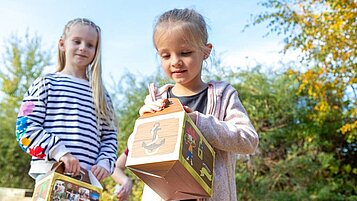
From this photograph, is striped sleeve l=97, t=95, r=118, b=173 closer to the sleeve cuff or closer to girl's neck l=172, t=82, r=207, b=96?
the sleeve cuff

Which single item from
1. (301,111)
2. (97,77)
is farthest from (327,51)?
(97,77)

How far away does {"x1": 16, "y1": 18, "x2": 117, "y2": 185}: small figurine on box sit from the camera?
1.95 m

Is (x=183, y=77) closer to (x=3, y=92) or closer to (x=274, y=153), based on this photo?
(x=274, y=153)

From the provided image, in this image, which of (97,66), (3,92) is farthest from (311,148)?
(3,92)

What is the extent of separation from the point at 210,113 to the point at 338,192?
5708 mm

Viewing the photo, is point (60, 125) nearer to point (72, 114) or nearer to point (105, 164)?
point (72, 114)

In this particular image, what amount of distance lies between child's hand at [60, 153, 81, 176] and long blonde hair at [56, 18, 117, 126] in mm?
355

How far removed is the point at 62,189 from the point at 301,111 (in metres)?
5.91

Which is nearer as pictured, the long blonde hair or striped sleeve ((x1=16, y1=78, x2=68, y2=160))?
striped sleeve ((x1=16, y1=78, x2=68, y2=160))

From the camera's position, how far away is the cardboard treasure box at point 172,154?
47.9 inches

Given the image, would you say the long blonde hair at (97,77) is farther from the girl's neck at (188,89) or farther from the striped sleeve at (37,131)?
the girl's neck at (188,89)

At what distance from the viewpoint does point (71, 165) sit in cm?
186

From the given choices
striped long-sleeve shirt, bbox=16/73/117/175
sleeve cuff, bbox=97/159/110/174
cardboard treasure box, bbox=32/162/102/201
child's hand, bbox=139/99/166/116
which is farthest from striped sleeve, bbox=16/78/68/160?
child's hand, bbox=139/99/166/116

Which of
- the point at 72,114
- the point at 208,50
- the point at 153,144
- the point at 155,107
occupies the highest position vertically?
the point at 208,50
